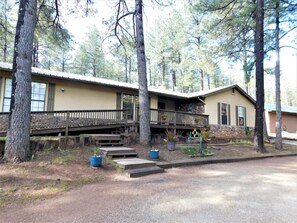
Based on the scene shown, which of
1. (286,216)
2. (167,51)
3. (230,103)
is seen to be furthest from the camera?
(167,51)

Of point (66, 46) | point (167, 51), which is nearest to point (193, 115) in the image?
point (66, 46)

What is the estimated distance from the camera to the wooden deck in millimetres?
8585

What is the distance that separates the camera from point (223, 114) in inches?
659

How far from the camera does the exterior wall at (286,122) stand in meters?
24.8

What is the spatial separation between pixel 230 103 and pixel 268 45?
5252mm

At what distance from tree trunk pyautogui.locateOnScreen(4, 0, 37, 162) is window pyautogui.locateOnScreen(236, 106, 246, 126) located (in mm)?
15998

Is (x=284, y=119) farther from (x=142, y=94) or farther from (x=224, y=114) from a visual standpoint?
(x=142, y=94)

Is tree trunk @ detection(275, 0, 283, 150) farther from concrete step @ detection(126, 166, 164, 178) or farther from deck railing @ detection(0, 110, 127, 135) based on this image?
concrete step @ detection(126, 166, 164, 178)

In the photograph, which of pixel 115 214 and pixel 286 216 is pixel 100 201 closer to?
pixel 115 214

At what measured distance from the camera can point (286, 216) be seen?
10.7 ft

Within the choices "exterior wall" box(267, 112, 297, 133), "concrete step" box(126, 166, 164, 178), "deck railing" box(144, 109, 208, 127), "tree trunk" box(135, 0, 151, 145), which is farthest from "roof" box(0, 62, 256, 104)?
"exterior wall" box(267, 112, 297, 133)

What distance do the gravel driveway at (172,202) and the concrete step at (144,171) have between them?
22 centimetres

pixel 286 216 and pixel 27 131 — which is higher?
pixel 27 131

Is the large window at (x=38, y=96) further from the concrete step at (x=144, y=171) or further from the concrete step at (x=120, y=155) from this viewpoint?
the concrete step at (x=144, y=171)
